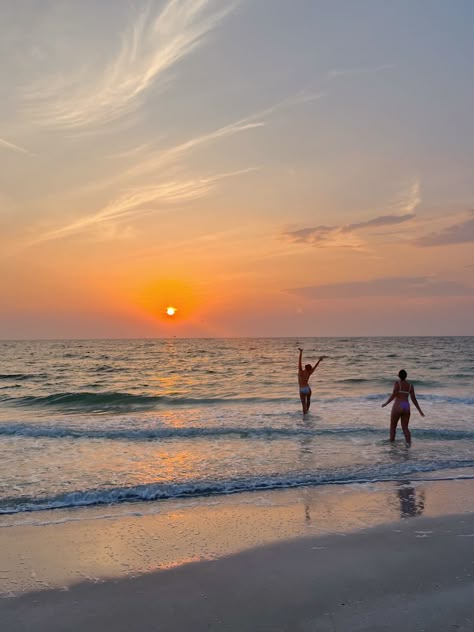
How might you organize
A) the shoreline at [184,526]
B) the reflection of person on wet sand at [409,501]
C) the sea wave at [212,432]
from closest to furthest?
the shoreline at [184,526], the reflection of person on wet sand at [409,501], the sea wave at [212,432]

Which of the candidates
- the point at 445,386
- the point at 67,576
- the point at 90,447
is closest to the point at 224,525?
the point at 67,576

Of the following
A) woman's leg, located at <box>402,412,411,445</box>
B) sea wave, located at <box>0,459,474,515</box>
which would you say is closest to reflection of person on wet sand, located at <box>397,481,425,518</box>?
sea wave, located at <box>0,459,474,515</box>

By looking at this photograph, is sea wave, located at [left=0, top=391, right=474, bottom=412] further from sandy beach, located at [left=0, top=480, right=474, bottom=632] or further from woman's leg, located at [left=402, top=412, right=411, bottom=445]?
sandy beach, located at [left=0, top=480, right=474, bottom=632]

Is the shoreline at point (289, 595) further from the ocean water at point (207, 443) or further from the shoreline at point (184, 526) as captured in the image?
the ocean water at point (207, 443)

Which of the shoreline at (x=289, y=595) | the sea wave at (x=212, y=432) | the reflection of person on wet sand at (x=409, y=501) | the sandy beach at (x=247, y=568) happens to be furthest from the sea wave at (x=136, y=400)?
the shoreline at (x=289, y=595)

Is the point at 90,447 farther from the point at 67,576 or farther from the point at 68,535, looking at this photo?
the point at 67,576

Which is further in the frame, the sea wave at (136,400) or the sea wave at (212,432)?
the sea wave at (136,400)

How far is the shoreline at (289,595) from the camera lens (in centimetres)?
440

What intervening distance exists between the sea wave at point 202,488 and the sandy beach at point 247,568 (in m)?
0.57

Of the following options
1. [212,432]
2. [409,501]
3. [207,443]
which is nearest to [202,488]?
[409,501]

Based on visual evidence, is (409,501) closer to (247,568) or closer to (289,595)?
(247,568)

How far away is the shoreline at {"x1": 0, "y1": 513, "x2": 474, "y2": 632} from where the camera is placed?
440cm

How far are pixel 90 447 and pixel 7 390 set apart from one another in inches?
783

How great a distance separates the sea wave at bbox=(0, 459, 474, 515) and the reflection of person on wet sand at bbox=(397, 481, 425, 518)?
645 millimetres
